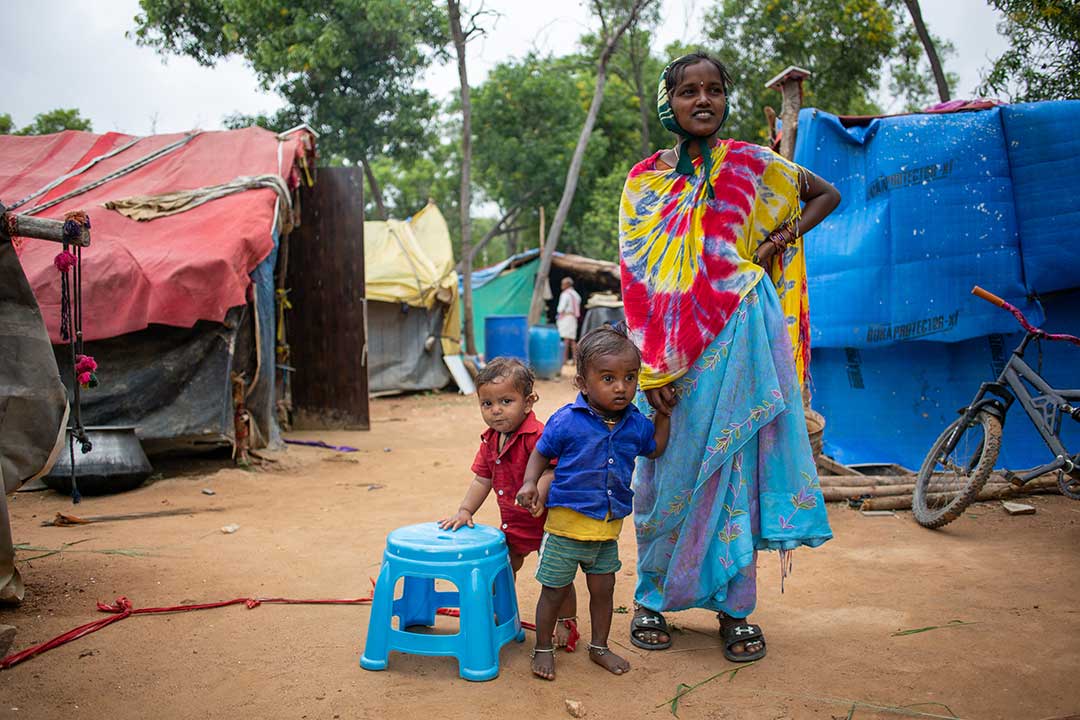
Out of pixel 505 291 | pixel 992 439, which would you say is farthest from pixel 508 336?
pixel 992 439

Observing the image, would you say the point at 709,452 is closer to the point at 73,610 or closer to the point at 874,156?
the point at 73,610

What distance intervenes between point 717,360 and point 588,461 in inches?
20.4

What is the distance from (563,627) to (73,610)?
177 centimetres

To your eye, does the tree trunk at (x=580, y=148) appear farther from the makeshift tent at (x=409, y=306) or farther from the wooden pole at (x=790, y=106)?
the wooden pole at (x=790, y=106)

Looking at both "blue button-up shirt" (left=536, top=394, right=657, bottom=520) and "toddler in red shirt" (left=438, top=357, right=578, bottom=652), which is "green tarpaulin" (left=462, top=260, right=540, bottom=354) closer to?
"toddler in red shirt" (left=438, top=357, right=578, bottom=652)

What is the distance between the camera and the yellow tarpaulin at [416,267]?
11.6 meters

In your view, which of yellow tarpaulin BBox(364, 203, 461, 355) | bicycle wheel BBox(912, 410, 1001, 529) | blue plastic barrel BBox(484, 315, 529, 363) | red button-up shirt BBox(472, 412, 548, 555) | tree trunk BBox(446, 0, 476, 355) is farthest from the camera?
blue plastic barrel BBox(484, 315, 529, 363)

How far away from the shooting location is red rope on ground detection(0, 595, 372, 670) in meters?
2.53

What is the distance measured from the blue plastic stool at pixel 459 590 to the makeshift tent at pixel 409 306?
9.16 m

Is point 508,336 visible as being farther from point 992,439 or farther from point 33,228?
point 33,228

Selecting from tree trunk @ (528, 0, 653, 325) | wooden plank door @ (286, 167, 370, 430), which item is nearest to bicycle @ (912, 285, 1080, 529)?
wooden plank door @ (286, 167, 370, 430)

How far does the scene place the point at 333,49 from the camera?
46.7ft

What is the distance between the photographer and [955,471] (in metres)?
4.30

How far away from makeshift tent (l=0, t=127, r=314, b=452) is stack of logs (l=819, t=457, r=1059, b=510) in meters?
4.01
